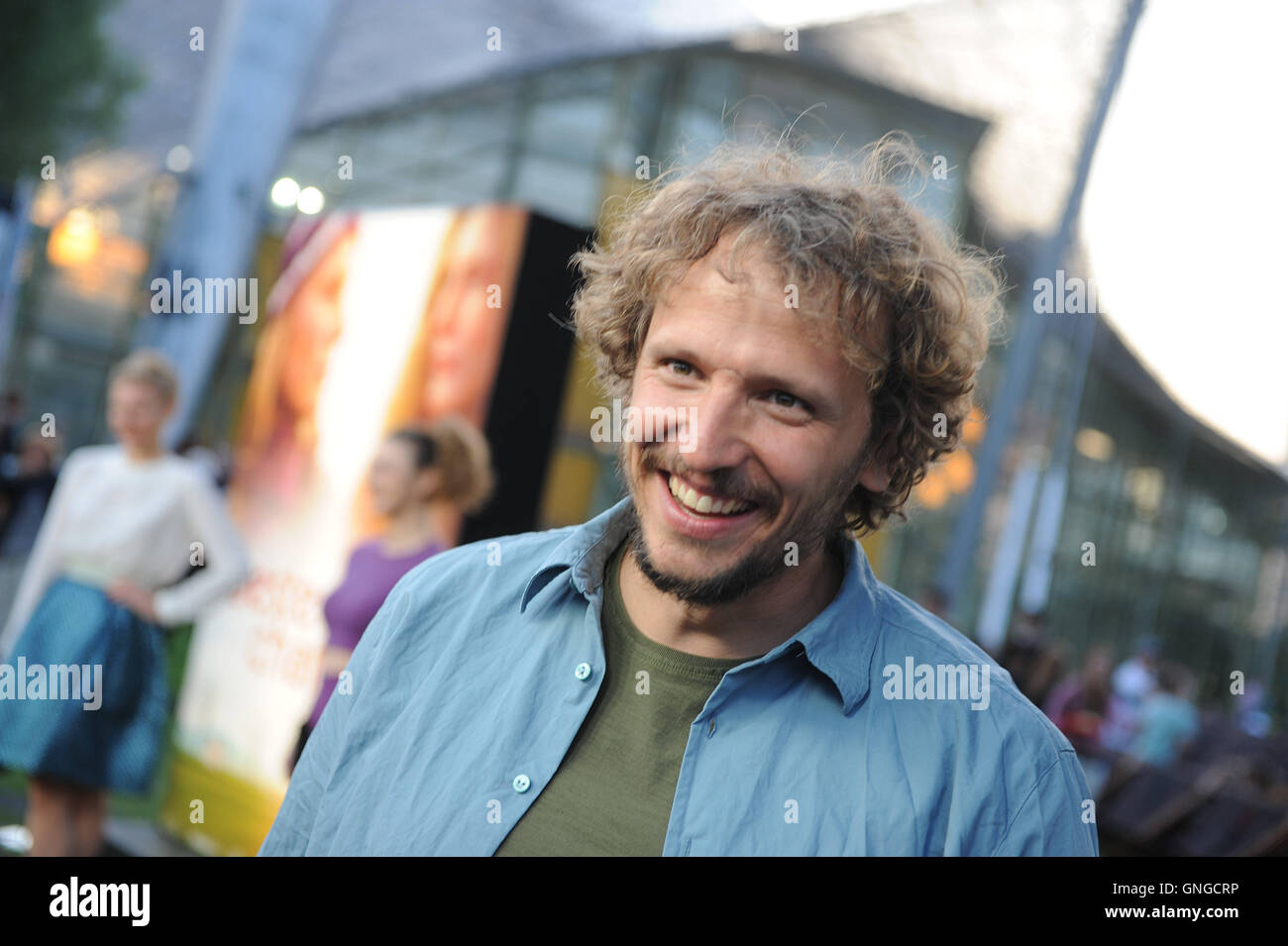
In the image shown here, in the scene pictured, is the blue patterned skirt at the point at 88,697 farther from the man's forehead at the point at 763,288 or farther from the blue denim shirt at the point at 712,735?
the man's forehead at the point at 763,288

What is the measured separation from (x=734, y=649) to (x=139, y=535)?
11.0 feet

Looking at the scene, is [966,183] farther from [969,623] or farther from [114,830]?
[114,830]

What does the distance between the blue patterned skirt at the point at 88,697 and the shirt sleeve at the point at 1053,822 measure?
11.8ft

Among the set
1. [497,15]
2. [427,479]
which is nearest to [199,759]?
[427,479]

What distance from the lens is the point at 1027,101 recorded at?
2380 centimetres

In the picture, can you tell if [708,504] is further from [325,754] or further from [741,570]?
[325,754]

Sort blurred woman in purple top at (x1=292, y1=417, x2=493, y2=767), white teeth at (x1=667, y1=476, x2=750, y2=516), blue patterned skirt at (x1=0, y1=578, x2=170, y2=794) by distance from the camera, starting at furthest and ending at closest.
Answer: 1. blue patterned skirt at (x1=0, y1=578, x2=170, y2=794)
2. blurred woman in purple top at (x1=292, y1=417, x2=493, y2=767)
3. white teeth at (x1=667, y1=476, x2=750, y2=516)

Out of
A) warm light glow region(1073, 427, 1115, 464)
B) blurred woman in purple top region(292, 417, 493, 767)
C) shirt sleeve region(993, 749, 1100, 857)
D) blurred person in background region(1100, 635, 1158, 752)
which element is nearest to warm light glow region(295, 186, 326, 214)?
blurred woman in purple top region(292, 417, 493, 767)

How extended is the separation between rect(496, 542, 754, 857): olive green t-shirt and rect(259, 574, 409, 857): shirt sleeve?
340 mm

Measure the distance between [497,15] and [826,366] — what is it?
23959 mm

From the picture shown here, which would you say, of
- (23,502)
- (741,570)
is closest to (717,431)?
(741,570)

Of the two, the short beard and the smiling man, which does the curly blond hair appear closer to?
the smiling man

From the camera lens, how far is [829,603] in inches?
70.1

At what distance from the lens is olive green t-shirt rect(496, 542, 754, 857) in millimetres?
1595
